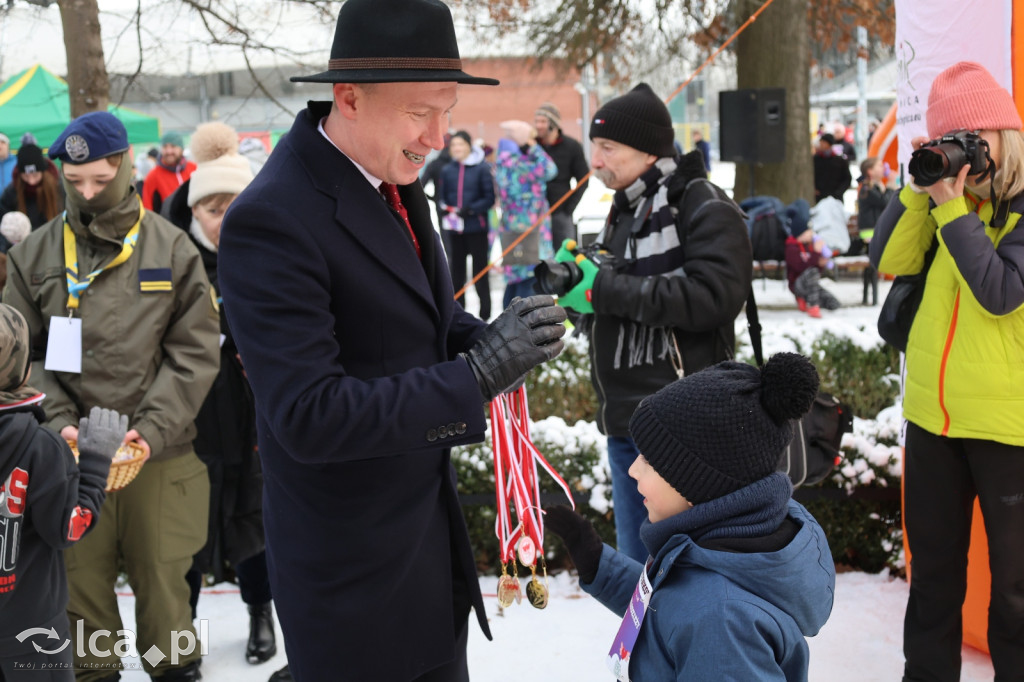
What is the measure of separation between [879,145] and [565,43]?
434cm

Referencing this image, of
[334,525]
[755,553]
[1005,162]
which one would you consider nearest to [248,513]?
[334,525]

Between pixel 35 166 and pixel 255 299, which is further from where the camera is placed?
pixel 35 166

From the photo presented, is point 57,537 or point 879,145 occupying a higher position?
point 879,145

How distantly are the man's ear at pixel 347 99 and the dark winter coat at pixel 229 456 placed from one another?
2.01 meters

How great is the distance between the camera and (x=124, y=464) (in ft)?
10.5

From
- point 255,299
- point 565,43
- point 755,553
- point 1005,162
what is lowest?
point 755,553

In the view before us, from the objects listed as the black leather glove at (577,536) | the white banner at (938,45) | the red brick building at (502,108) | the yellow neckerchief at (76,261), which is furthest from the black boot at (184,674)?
the red brick building at (502,108)

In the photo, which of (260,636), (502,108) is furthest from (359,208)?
(502,108)

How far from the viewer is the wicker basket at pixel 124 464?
3.19 m

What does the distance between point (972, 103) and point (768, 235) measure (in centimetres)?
762

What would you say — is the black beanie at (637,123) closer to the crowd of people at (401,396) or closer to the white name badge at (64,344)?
the crowd of people at (401,396)

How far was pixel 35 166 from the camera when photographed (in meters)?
8.80

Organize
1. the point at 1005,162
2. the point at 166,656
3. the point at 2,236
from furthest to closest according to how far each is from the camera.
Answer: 1. the point at 2,236
2. the point at 166,656
3. the point at 1005,162

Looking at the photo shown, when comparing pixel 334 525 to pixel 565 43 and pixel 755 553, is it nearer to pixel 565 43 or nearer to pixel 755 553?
pixel 755 553
